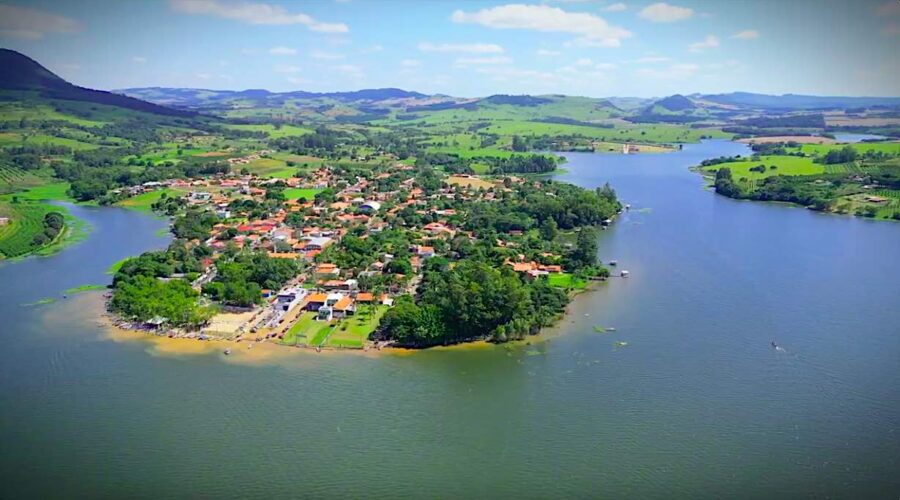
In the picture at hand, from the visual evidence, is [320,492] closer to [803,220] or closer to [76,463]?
[76,463]

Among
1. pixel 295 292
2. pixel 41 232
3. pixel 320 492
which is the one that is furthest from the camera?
pixel 41 232

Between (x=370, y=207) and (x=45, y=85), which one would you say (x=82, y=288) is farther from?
(x=45, y=85)

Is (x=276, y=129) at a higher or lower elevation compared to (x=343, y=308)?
higher

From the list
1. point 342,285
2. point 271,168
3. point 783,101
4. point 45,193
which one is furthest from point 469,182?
point 783,101

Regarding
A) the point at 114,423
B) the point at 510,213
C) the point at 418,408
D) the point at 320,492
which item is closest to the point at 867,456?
the point at 418,408

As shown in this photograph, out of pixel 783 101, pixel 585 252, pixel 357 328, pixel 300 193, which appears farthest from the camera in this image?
pixel 783 101

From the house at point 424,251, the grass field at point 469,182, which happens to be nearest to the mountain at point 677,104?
the grass field at point 469,182

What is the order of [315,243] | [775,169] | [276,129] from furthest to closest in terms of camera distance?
1. [276,129]
2. [775,169]
3. [315,243]
